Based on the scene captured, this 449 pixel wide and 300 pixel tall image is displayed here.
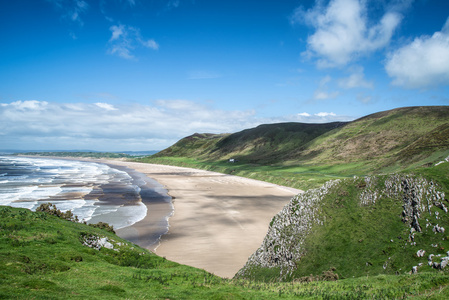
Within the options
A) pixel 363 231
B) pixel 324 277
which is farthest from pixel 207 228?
pixel 363 231

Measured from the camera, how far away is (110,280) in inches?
651

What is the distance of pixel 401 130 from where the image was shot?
158125 mm

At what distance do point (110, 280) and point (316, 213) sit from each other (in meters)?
17.7

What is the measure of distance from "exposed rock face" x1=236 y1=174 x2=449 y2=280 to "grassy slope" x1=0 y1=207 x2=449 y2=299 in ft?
18.6

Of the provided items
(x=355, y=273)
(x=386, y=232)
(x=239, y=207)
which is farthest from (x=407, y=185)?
(x=239, y=207)

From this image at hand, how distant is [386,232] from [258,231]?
26.1 meters

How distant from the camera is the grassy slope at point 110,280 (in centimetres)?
1371

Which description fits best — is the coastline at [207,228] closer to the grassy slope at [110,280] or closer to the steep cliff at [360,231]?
the steep cliff at [360,231]

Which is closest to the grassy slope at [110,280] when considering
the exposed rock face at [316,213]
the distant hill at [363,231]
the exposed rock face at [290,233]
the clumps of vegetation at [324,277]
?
the clumps of vegetation at [324,277]

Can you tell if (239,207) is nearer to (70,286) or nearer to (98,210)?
(98,210)

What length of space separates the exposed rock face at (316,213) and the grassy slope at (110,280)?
5.68 m

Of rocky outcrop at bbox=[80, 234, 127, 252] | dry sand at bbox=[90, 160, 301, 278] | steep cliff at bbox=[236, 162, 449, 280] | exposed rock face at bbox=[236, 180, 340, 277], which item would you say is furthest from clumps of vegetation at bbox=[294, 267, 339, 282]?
rocky outcrop at bbox=[80, 234, 127, 252]

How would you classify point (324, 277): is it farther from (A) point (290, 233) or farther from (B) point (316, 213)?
(B) point (316, 213)

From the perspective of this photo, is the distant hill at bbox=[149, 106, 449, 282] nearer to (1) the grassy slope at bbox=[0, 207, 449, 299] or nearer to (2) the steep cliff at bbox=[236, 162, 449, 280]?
(2) the steep cliff at bbox=[236, 162, 449, 280]
